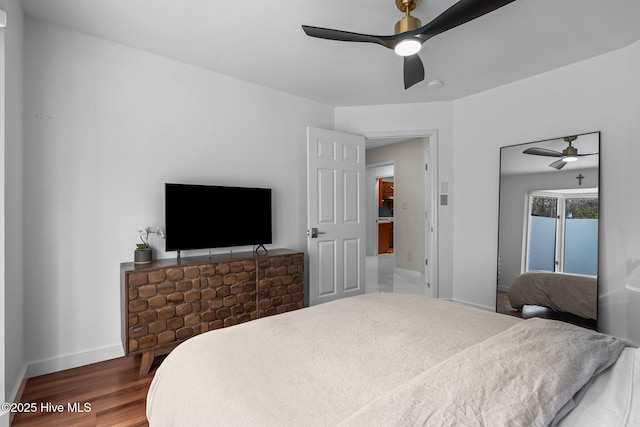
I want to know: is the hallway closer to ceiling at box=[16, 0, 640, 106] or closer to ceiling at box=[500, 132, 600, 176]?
ceiling at box=[500, 132, 600, 176]

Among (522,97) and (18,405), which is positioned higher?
(522,97)

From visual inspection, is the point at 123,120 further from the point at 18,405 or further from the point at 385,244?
the point at 385,244

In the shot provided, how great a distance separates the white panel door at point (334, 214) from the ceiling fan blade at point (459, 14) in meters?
1.81

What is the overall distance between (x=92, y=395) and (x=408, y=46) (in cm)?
293

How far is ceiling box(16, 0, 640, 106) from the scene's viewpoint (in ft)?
6.92

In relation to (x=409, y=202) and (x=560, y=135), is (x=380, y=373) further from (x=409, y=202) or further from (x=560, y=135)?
(x=409, y=202)

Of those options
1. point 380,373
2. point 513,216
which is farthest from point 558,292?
point 380,373

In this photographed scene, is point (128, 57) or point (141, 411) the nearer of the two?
point (141, 411)

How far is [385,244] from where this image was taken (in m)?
8.71

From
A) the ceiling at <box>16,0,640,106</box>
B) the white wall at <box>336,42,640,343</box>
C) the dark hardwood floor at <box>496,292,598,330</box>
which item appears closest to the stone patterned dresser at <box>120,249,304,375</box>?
the ceiling at <box>16,0,640,106</box>

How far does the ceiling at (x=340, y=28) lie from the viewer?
2109 mm

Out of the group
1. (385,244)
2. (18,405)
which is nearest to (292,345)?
(18,405)

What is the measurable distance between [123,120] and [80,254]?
109 cm

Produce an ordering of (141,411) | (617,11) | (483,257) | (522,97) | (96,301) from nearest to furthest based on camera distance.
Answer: (141,411) < (617,11) < (96,301) < (522,97) < (483,257)
